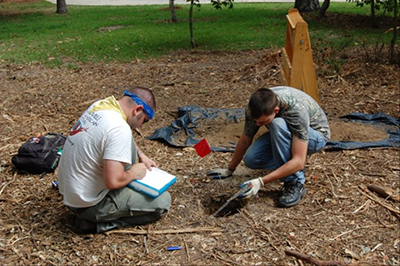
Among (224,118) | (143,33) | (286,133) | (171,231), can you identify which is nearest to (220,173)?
(286,133)

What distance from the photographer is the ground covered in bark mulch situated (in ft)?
8.96

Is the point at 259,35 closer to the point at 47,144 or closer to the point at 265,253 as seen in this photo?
the point at 47,144

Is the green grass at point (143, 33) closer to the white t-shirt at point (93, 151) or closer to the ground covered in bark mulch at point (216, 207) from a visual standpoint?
the ground covered in bark mulch at point (216, 207)

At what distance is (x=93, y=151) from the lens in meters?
2.67

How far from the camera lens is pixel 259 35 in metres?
Answer: 9.86

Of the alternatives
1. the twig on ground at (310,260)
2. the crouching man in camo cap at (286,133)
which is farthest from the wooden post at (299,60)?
the twig on ground at (310,260)

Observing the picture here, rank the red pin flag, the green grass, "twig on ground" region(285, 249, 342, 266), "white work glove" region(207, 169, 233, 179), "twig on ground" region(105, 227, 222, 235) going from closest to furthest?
1. "twig on ground" region(285, 249, 342, 266)
2. "twig on ground" region(105, 227, 222, 235)
3. the red pin flag
4. "white work glove" region(207, 169, 233, 179)
5. the green grass

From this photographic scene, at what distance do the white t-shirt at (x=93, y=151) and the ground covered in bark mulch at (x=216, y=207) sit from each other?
339 mm

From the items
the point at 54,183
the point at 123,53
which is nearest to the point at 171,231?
the point at 54,183

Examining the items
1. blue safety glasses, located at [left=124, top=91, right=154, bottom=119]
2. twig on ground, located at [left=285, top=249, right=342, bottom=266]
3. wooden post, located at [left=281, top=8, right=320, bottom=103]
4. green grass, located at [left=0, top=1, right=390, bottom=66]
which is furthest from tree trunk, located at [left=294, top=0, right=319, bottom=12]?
twig on ground, located at [left=285, top=249, right=342, bottom=266]

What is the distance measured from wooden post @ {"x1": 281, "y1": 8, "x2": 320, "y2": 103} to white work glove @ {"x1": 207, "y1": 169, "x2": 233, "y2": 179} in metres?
1.51

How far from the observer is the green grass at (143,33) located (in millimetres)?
8633

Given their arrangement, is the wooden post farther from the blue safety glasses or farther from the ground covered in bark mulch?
the blue safety glasses

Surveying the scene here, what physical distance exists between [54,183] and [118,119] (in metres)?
1.22
